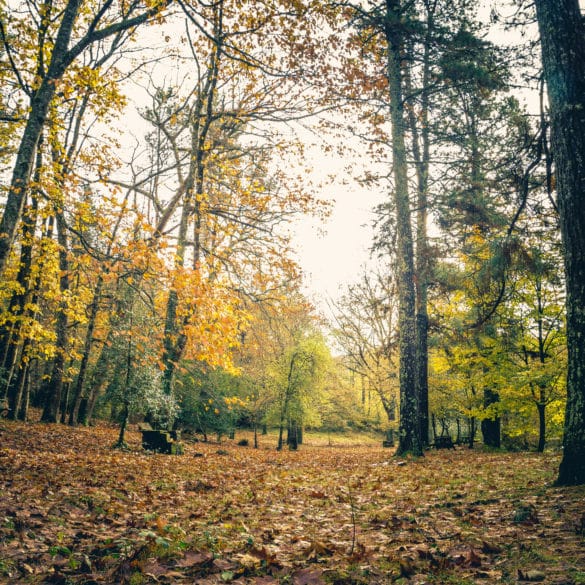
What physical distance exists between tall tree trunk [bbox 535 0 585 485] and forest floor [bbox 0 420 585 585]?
64 cm

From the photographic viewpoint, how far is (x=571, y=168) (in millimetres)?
5102

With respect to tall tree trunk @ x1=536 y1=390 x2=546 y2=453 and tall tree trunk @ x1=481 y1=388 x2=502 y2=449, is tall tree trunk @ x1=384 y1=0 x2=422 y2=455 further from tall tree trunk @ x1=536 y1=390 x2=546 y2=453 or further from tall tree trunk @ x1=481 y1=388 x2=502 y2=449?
tall tree trunk @ x1=481 y1=388 x2=502 y2=449

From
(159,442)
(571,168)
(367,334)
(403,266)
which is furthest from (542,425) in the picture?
(367,334)

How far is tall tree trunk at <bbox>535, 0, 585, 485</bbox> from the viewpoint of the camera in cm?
470

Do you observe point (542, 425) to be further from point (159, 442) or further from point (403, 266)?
point (159, 442)

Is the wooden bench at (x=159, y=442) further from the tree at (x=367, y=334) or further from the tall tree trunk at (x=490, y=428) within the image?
the tree at (x=367, y=334)

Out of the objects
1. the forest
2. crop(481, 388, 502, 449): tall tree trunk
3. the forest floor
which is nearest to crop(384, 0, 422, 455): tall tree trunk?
the forest

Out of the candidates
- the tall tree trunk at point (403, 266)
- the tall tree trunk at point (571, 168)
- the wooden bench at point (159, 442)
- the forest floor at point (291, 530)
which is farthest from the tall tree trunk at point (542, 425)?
the wooden bench at point (159, 442)

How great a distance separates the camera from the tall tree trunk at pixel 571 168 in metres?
4.70

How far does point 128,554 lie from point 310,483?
13.5ft

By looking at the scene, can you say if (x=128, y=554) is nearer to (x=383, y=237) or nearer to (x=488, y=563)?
(x=488, y=563)

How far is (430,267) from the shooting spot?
13.6 m

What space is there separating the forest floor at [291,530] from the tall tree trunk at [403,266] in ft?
12.3

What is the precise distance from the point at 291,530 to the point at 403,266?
8259 mm
